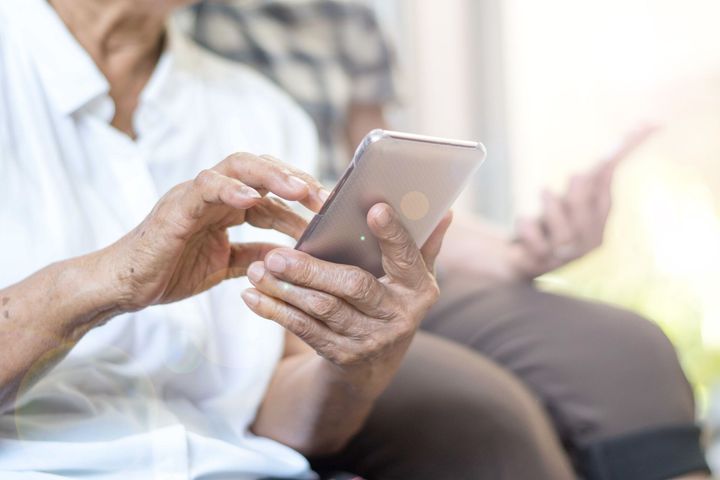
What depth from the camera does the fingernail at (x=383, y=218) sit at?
0.50 meters

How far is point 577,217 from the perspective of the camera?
35.8 inches

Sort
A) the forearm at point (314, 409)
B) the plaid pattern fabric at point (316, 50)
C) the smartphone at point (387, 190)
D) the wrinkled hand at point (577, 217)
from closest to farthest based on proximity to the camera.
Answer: the smartphone at point (387, 190)
the forearm at point (314, 409)
the wrinkled hand at point (577, 217)
the plaid pattern fabric at point (316, 50)

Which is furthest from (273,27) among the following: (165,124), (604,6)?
(604,6)

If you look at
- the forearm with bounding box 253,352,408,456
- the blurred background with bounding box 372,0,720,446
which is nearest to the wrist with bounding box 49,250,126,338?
the forearm with bounding box 253,352,408,456

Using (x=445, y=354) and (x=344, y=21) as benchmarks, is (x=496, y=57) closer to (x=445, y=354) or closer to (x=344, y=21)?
(x=344, y=21)

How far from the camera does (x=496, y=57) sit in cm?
190

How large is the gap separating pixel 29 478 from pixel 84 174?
0.24m

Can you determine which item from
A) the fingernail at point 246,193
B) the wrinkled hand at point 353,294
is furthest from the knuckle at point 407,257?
the fingernail at point 246,193

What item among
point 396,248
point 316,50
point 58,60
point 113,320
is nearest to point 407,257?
point 396,248

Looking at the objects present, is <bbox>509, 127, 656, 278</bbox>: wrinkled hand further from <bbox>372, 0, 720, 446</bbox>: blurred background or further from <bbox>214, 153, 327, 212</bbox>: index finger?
<bbox>372, 0, 720, 446</bbox>: blurred background

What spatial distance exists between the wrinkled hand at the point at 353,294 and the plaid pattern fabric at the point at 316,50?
0.53 m

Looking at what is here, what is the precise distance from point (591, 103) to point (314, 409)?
1361mm

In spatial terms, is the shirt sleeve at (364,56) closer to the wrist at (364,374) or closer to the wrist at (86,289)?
the wrist at (364,374)

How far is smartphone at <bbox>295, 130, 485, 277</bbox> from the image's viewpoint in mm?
471
